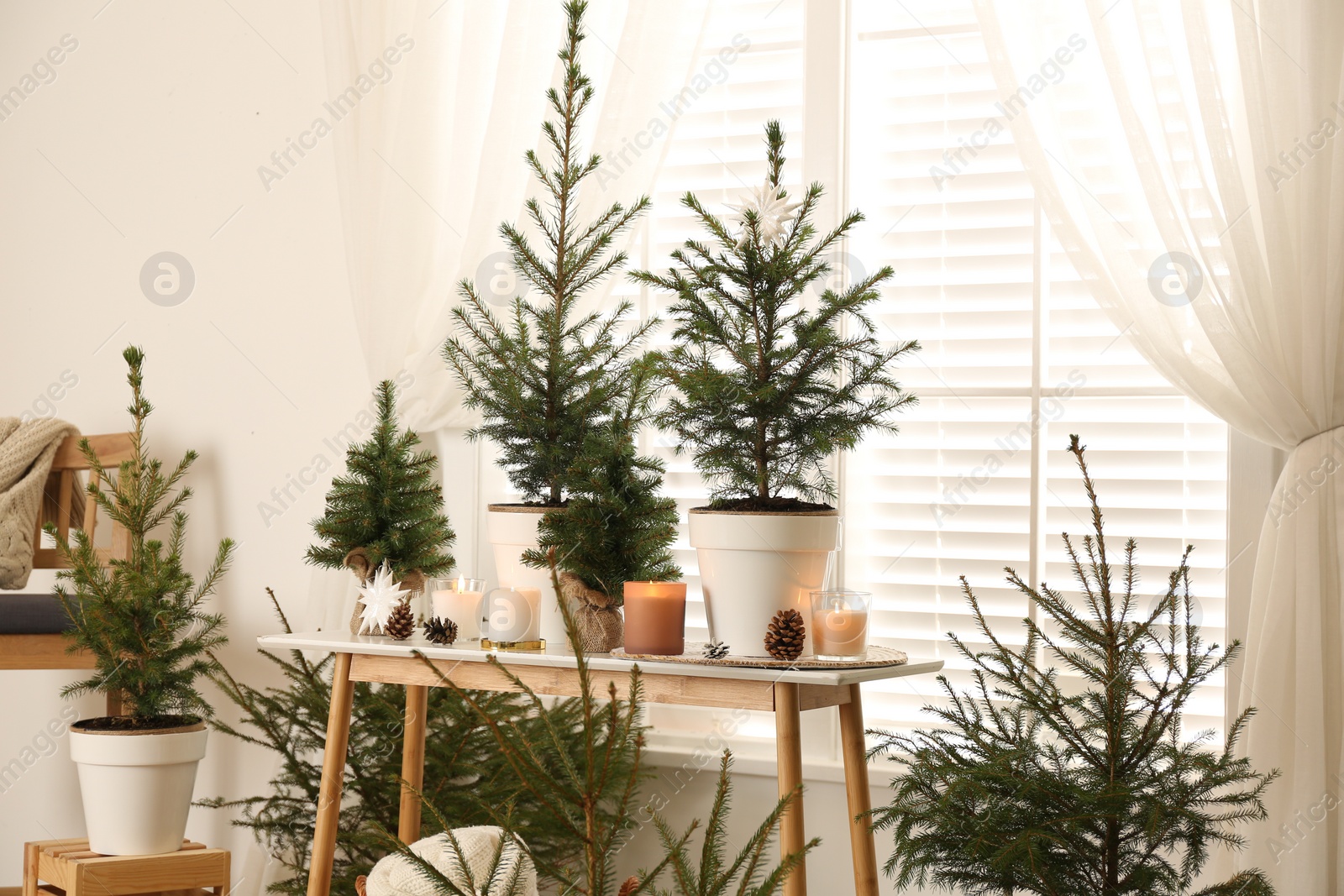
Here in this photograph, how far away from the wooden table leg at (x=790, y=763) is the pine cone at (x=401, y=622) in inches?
24.4

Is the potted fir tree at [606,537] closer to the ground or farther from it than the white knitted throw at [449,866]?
farther from it

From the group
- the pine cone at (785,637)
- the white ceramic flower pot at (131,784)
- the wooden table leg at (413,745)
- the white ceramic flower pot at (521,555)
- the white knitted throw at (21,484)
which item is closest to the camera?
the pine cone at (785,637)

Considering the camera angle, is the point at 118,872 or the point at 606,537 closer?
the point at 606,537

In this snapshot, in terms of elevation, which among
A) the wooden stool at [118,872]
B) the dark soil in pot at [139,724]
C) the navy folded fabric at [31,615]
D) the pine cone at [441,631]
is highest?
the pine cone at [441,631]

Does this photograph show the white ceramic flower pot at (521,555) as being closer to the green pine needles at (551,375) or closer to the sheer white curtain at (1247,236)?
the green pine needles at (551,375)

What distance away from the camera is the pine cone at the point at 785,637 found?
4.83ft

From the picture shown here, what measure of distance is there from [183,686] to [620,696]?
1119 mm

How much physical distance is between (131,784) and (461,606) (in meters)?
0.92

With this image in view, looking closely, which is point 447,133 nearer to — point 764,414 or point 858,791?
point 764,414

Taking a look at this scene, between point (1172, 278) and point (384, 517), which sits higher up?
point (1172, 278)

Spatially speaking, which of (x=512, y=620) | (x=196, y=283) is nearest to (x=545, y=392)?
(x=512, y=620)

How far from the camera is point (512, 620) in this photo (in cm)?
166

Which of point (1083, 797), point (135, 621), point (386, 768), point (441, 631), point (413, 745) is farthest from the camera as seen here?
point (135, 621)

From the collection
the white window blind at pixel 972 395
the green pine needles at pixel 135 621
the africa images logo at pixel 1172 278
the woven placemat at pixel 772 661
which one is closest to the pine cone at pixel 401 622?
the woven placemat at pixel 772 661
